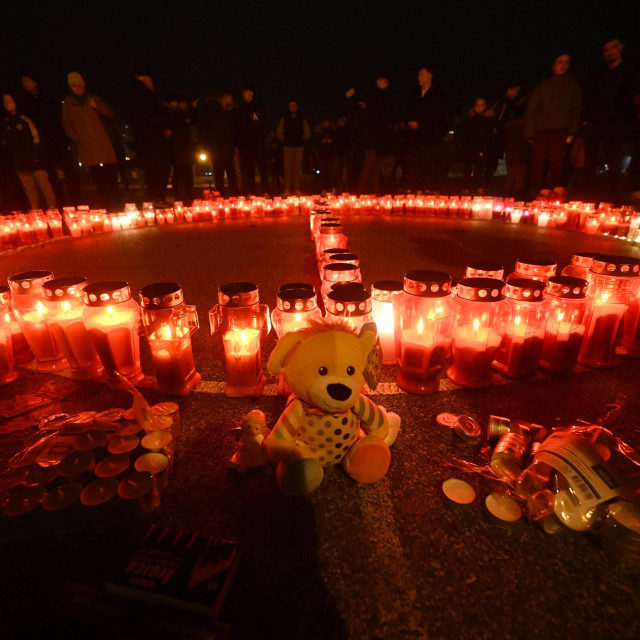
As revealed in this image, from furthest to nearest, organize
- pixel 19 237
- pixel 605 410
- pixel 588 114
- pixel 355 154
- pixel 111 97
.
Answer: pixel 111 97
pixel 355 154
pixel 588 114
pixel 19 237
pixel 605 410

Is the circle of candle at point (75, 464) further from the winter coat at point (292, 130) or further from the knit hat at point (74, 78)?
the winter coat at point (292, 130)

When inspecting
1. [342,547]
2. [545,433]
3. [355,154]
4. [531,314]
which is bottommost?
[342,547]

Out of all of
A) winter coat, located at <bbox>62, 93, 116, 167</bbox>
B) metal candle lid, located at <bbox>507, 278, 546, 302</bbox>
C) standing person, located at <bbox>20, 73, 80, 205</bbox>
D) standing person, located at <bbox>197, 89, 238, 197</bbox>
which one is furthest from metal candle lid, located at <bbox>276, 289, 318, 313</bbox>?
standing person, located at <bbox>20, 73, 80, 205</bbox>

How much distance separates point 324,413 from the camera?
154cm

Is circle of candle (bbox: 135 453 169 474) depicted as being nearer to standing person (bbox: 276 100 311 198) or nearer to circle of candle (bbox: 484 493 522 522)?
circle of candle (bbox: 484 493 522 522)

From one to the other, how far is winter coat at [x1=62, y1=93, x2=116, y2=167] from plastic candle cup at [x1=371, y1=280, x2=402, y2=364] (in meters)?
8.21

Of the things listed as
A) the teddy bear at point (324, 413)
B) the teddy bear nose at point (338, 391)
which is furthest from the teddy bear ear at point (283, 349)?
the teddy bear nose at point (338, 391)

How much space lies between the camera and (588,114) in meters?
8.07

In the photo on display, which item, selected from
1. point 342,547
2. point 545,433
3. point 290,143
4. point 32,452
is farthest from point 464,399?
point 290,143

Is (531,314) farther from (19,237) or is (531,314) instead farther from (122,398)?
(19,237)

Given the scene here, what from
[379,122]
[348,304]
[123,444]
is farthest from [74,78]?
[123,444]

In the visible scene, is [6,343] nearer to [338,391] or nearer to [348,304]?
[348,304]

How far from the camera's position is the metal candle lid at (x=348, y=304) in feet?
6.69

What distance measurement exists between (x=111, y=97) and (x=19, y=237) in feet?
42.6
